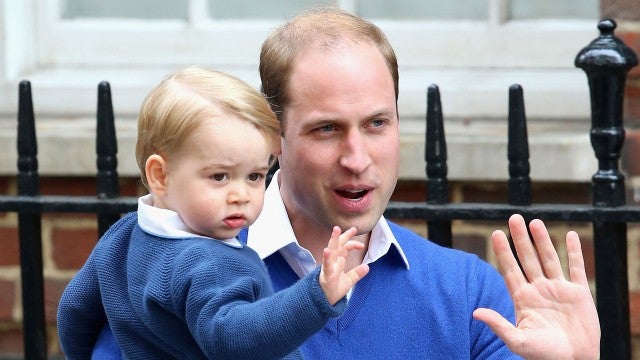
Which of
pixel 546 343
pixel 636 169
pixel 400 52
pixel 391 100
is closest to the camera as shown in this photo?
pixel 546 343

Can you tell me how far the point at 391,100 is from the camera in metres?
2.59

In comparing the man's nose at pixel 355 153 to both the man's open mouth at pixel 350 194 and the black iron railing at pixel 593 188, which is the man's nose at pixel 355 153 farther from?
the black iron railing at pixel 593 188

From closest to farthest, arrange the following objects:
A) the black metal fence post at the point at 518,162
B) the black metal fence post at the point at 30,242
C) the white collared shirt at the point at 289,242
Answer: the white collared shirt at the point at 289,242
the black metal fence post at the point at 518,162
the black metal fence post at the point at 30,242

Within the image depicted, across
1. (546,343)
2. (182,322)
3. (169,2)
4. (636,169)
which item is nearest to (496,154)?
(636,169)

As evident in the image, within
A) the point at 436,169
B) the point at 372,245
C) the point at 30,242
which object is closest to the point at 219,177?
the point at 372,245

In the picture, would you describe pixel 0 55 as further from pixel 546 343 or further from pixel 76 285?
pixel 546 343

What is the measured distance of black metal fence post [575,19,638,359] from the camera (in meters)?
3.13

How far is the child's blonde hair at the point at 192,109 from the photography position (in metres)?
2.23

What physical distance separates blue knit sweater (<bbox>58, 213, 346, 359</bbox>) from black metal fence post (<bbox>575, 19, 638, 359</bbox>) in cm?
110

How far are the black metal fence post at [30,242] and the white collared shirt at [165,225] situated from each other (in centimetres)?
127

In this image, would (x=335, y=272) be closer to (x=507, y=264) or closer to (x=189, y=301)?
(x=189, y=301)

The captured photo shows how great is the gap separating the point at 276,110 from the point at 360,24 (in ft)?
0.71

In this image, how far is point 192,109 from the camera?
2.22 metres

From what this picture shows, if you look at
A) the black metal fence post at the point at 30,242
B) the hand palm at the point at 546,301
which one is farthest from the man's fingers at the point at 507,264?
the black metal fence post at the point at 30,242
